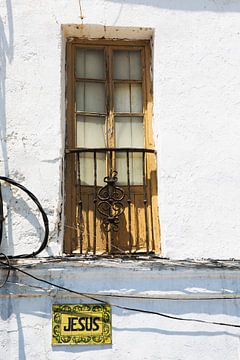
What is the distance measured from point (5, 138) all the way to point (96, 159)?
907 millimetres

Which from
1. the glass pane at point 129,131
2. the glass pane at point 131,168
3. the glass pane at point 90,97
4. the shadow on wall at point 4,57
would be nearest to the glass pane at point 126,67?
the glass pane at point 90,97

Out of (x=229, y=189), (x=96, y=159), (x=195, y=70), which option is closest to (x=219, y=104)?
(x=195, y=70)

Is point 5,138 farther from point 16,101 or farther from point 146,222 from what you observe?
point 146,222

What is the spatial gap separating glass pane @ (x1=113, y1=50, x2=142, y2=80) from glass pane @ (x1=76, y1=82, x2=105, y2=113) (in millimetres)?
225

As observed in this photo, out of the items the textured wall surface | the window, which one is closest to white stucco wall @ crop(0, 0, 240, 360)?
the textured wall surface

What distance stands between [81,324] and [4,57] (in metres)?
2.68

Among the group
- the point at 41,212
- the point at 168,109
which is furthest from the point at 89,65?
the point at 41,212

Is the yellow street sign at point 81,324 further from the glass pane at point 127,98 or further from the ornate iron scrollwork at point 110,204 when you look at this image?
the glass pane at point 127,98

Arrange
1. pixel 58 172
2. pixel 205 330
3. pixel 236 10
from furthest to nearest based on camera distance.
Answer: pixel 236 10 → pixel 58 172 → pixel 205 330

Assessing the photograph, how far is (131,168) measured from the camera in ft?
23.3

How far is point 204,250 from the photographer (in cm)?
662

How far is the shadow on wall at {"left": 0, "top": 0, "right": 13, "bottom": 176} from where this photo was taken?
678 centimetres

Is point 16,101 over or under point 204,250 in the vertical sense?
over

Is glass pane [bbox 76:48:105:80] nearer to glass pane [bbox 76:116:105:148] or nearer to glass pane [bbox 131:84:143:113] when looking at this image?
glass pane [bbox 131:84:143:113]
